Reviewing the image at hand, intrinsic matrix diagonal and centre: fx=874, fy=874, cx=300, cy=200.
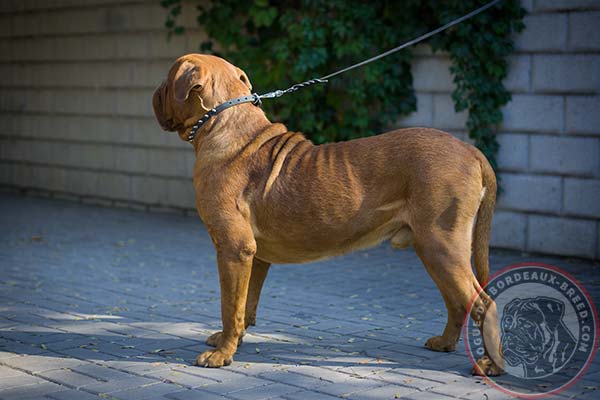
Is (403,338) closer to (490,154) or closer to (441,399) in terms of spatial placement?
(441,399)

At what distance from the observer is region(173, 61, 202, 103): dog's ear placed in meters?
5.25

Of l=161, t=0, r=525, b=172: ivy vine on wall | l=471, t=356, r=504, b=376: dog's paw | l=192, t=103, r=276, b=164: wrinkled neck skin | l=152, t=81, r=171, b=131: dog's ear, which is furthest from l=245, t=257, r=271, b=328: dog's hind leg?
l=161, t=0, r=525, b=172: ivy vine on wall

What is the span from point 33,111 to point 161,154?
11.6 ft

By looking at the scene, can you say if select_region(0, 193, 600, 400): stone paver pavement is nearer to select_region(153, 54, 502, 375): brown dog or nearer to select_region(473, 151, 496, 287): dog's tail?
select_region(153, 54, 502, 375): brown dog

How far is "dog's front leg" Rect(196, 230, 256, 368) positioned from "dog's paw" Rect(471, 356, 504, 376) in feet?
4.61

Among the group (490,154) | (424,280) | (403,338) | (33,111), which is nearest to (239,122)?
(403,338)

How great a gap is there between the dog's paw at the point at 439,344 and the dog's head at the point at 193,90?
1937 mm

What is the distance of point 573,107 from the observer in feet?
28.6

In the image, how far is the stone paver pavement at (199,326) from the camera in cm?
466

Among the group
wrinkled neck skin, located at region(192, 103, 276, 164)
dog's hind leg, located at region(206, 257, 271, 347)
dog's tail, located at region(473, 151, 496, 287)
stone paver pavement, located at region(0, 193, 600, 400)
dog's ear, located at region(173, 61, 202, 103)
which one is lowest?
stone paver pavement, located at region(0, 193, 600, 400)

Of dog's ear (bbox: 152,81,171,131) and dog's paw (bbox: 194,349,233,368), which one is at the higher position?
dog's ear (bbox: 152,81,171,131)

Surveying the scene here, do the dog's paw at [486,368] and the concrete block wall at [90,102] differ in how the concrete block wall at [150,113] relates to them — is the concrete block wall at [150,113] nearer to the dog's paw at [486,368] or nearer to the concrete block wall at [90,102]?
the concrete block wall at [90,102]

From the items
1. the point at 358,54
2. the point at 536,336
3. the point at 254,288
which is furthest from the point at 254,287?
the point at 358,54

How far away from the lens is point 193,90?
5336mm
